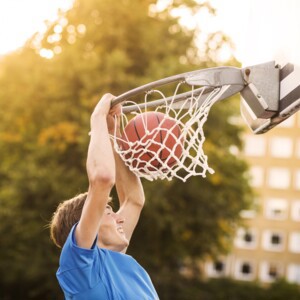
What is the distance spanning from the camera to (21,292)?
20.7 metres

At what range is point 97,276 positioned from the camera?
10.6ft

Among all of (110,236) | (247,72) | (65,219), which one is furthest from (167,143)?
(65,219)

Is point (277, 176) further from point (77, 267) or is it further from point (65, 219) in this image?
point (77, 267)

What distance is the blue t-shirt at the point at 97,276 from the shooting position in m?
3.14

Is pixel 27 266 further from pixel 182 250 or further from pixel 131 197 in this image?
pixel 131 197

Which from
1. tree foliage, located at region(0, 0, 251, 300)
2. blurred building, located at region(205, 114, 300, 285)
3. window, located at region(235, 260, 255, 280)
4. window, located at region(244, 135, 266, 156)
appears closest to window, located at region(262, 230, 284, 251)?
blurred building, located at region(205, 114, 300, 285)

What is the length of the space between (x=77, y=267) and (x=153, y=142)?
1.15 meters

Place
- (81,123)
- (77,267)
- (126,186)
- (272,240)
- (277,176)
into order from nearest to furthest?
1. (77,267)
2. (126,186)
3. (81,123)
4. (272,240)
5. (277,176)

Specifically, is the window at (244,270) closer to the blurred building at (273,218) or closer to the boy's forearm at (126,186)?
the blurred building at (273,218)

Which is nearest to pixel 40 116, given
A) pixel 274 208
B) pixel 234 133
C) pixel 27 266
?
pixel 27 266

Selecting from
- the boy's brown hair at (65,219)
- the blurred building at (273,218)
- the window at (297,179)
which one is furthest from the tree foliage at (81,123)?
the window at (297,179)

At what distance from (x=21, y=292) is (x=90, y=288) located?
18392mm

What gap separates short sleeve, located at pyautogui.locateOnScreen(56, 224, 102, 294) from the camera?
10.3ft

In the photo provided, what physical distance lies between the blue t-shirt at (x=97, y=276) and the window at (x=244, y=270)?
40.0 meters
